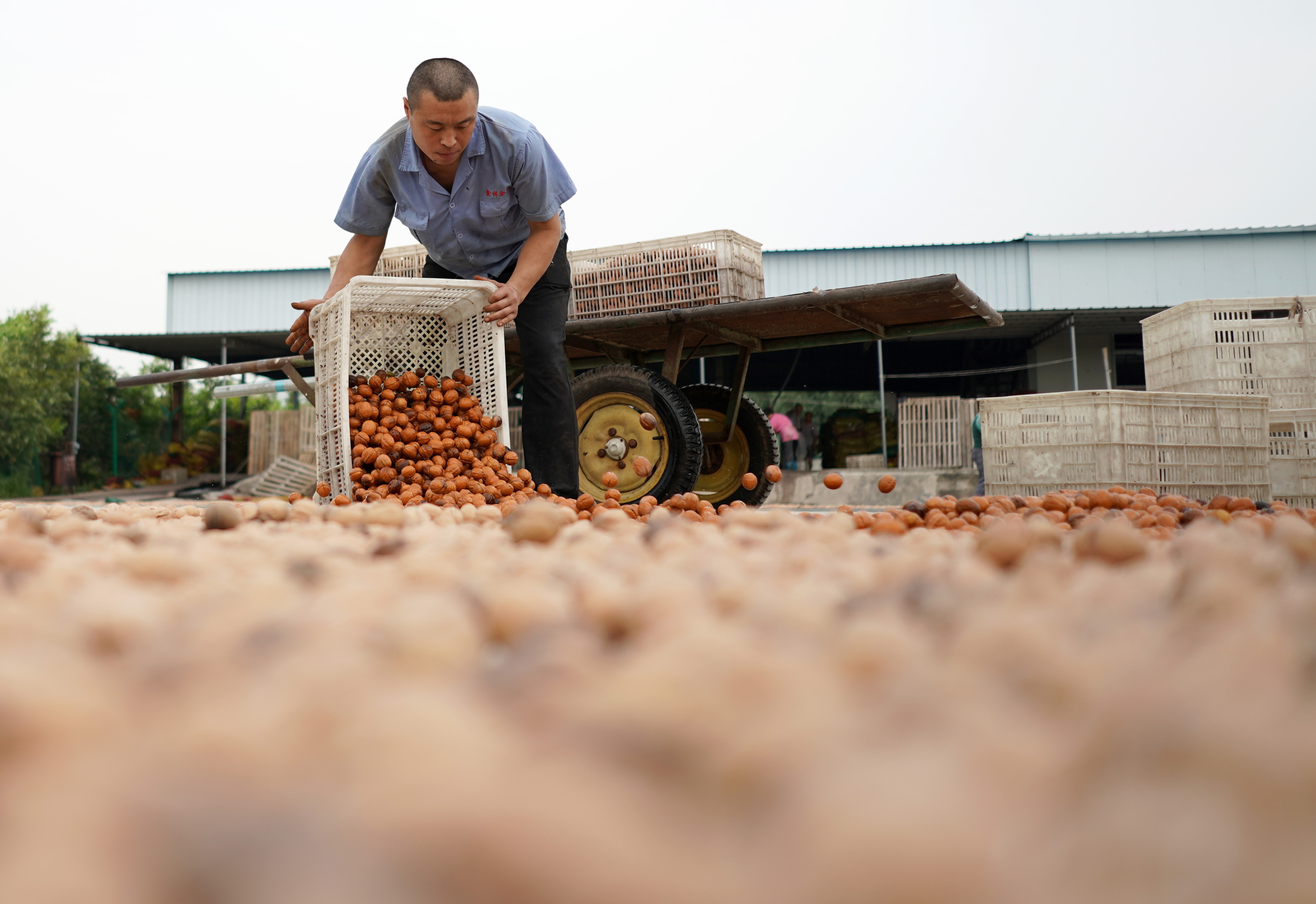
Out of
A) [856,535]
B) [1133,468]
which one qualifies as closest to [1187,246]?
[1133,468]

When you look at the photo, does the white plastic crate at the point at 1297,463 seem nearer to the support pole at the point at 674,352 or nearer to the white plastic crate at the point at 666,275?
the white plastic crate at the point at 666,275

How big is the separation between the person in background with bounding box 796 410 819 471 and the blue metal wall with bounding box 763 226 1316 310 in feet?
6.86

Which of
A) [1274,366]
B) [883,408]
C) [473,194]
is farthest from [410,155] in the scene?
[883,408]

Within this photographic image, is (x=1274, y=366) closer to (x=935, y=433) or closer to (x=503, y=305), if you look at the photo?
(x=503, y=305)

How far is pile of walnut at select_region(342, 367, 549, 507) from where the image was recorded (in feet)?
8.38

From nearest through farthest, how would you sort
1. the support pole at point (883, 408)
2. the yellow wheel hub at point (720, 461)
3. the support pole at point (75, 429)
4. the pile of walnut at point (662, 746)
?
the pile of walnut at point (662, 746), the yellow wheel hub at point (720, 461), the support pole at point (883, 408), the support pole at point (75, 429)

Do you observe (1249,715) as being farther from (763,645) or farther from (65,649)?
(65,649)

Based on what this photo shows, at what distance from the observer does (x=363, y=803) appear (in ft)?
1.08

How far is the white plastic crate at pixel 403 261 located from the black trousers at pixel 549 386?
5.63 ft

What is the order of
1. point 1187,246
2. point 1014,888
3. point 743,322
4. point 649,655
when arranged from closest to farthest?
point 1014,888
point 649,655
point 743,322
point 1187,246

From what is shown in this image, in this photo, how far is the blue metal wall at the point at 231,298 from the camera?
13.6 m

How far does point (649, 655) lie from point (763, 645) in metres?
0.07

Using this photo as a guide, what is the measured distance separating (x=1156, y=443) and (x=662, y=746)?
4.41m

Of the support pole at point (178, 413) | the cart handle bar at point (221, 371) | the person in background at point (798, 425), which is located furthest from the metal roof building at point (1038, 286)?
the cart handle bar at point (221, 371)
